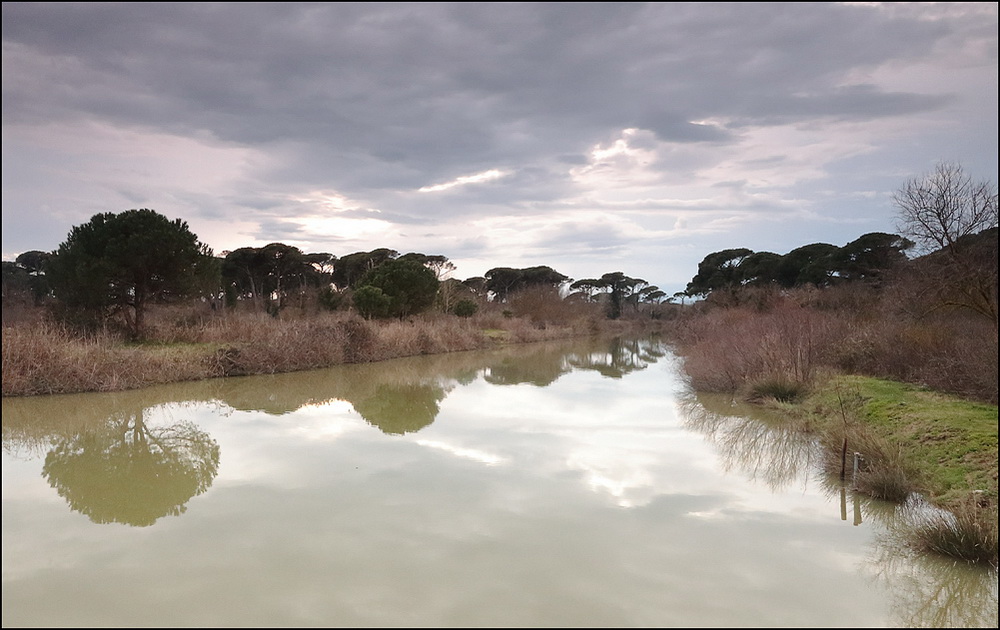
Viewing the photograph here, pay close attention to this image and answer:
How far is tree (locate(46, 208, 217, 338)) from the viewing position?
17.6 meters

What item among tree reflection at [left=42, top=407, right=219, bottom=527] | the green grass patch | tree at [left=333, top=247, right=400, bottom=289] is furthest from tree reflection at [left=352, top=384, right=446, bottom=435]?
tree at [left=333, top=247, right=400, bottom=289]

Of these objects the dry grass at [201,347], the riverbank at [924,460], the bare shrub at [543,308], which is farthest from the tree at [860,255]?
the riverbank at [924,460]

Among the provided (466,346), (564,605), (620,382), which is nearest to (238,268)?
(466,346)

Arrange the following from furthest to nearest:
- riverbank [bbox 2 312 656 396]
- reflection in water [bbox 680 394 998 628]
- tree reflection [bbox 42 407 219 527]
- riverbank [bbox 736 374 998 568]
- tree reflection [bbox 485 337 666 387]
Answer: tree reflection [bbox 485 337 666 387] < riverbank [bbox 2 312 656 396] < tree reflection [bbox 42 407 219 527] < riverbank [bbox 736 374 998 568] < reflection in water [bbox 680 394 998 628]

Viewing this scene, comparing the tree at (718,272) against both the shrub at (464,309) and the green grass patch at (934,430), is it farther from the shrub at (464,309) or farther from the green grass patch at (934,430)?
the green grass patch at (934,430)

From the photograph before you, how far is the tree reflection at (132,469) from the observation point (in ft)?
21.1

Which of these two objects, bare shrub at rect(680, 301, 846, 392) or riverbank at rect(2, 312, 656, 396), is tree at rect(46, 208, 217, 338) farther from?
bare shrub at rect(680, 301, 846, 392)

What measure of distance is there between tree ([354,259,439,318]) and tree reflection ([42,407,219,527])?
17.0m

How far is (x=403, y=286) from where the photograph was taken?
93.6ft

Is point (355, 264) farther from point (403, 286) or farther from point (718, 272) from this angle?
point (718, 272)

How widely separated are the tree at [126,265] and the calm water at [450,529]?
685cm

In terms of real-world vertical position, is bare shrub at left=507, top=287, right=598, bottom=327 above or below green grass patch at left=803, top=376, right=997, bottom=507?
above

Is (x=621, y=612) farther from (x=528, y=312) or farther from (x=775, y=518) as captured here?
(x=528, y=312)

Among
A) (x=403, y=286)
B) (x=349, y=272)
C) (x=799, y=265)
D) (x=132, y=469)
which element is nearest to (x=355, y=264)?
(x=349, y=272)
